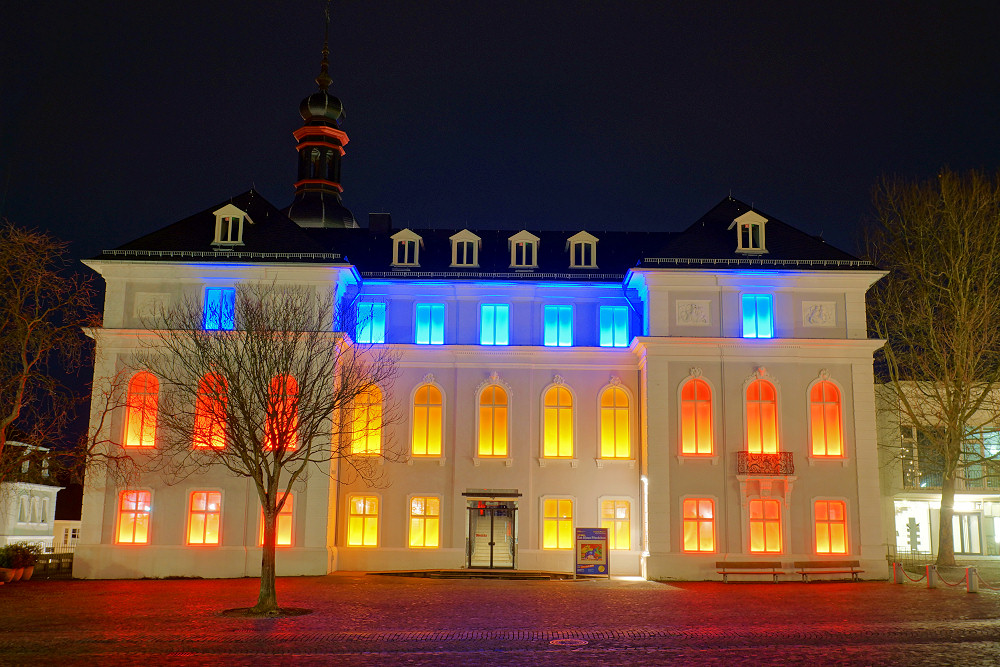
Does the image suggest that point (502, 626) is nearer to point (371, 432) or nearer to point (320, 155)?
point (371, 432)

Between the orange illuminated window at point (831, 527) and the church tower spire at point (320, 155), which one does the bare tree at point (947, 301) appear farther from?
the church tower spire at point (320, 155)

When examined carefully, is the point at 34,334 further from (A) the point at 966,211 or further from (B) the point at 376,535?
(A) the point at 966,211

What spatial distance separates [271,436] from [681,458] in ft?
53.0

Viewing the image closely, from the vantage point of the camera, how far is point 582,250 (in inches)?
1523

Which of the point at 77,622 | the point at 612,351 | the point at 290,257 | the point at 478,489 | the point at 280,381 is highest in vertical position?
the point at 290,257

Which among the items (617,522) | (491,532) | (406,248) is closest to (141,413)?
(406,248)

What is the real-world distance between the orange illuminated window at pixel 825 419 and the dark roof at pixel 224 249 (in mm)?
18499

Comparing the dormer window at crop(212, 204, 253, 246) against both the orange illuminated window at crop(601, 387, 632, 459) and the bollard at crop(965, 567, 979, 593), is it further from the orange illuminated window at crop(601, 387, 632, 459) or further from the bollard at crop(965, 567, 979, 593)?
the bollard at crop(965, 567, 979, 593)

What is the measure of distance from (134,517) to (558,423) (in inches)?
624

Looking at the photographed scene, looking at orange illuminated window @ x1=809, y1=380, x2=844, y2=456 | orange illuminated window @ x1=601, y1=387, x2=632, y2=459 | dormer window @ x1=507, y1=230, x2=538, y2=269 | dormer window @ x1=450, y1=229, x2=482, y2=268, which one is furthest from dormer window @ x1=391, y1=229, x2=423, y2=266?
orange illuminated window @ x1=809, y1=380, x2=844, y2=456

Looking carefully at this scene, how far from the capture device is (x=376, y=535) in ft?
117

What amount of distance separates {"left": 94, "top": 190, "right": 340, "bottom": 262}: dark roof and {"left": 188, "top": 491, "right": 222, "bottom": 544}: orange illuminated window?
8.57 m

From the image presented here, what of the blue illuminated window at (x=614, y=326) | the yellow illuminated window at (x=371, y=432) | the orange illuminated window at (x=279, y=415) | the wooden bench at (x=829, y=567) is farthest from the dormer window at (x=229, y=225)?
the wooden bench at (x=829, y=567)

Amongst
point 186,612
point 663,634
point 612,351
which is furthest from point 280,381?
point 612,351
